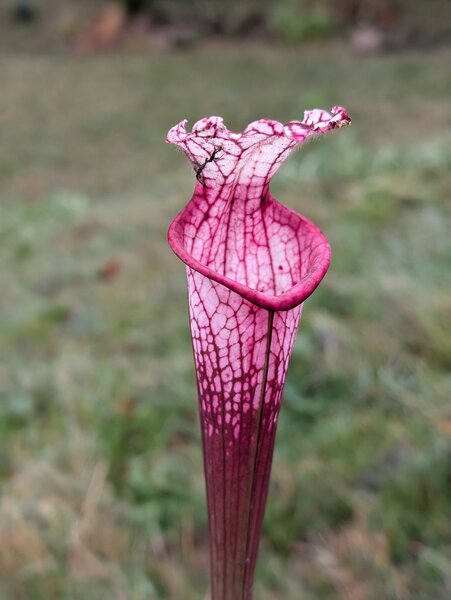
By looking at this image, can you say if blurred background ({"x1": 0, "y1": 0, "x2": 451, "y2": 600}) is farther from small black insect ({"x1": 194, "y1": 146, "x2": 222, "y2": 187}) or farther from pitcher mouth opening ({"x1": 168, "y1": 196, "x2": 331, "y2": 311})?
small black insect ({"x1": 194, "y1": 146, "x2": 222, "y2": 187})

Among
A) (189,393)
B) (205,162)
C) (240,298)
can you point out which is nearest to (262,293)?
(240,298)

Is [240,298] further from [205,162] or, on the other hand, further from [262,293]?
[205,162]

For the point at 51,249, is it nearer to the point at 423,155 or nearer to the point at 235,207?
the point at 423,155

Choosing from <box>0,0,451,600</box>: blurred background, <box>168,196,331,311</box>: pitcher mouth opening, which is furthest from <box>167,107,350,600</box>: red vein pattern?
<box>0,0,451,600</box>: blurred background

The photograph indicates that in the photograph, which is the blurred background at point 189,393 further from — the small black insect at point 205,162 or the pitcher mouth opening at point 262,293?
the small black insect at point 205,162

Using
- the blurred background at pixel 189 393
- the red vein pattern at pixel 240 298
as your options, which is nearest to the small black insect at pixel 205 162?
the red vein pattern at pixel 240 298

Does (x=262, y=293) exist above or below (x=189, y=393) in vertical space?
above
